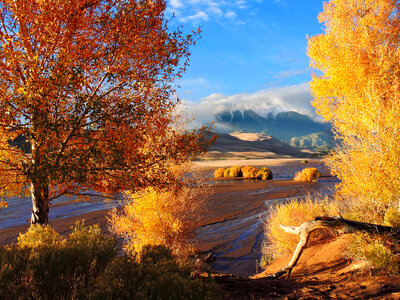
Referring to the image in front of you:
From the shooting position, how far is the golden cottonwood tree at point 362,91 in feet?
32.5

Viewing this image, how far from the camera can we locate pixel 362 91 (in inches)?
514

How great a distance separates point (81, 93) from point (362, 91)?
1314 cm

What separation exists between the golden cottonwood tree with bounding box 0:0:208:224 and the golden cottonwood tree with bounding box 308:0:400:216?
305 inches

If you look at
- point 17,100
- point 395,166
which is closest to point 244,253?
point 395,166

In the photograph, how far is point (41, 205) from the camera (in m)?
7.81

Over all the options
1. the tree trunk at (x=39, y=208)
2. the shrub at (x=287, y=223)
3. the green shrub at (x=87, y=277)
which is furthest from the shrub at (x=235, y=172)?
the green shrub at (x=87, y=277)

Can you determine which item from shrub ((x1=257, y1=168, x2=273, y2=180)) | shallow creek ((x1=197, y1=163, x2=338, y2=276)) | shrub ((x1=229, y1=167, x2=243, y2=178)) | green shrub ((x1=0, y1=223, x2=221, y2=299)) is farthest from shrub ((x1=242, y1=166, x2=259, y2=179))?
green shrub ((x1=0, y1=223, x2=221, y2=299))

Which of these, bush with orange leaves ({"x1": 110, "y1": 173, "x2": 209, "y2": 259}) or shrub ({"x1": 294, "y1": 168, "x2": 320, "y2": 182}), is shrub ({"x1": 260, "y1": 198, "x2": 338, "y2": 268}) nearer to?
bush with orange leaves ({"x1": 110, "y1": 173, "x2": 209, "y2": 259})

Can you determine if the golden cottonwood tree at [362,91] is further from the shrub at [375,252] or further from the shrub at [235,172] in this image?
the shrub at [235,172]

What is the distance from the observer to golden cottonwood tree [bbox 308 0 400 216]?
32.5 ft

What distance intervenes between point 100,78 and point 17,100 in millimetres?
2458

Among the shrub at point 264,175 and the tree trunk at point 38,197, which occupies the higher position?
the tree trunk at point 38,197

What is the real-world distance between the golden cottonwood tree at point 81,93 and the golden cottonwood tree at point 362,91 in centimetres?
774

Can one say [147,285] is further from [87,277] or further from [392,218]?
[392,218]
